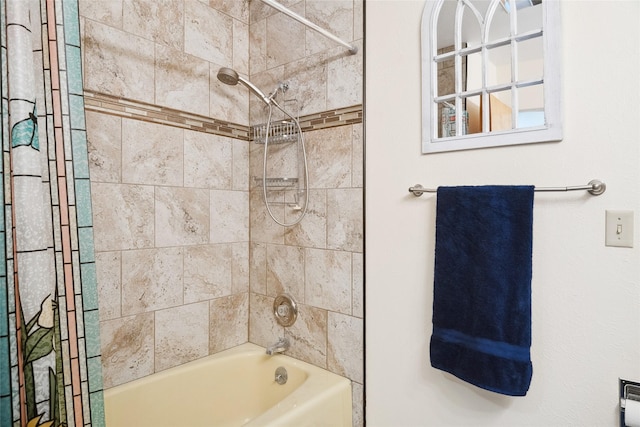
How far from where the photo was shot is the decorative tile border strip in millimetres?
1587

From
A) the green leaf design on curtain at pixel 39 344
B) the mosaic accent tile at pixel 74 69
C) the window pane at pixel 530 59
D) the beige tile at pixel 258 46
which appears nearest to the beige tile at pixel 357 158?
the window pane at pixel 530 59

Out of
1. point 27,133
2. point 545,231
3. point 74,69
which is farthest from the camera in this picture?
point 545,231

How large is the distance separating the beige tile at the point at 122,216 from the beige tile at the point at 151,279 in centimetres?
6

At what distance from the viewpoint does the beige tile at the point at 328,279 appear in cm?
172

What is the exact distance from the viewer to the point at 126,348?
5.48 ft

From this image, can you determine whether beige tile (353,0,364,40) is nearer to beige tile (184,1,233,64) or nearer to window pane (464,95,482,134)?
window pane (464,95,482,134)

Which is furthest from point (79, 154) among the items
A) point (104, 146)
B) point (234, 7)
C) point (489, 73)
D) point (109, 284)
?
point (234, 7)

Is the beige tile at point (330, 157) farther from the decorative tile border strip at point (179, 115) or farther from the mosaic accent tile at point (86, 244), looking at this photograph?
the mosaic accent tile at point (86, 244)

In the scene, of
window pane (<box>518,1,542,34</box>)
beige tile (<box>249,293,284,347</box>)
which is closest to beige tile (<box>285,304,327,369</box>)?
beige tile (<box>249,293,284,347</box>)

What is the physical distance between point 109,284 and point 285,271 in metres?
0.80

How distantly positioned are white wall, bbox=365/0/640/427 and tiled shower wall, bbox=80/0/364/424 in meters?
0.14

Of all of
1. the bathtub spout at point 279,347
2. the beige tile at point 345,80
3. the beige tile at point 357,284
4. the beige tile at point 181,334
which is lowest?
the bathtub spout at point 279,347

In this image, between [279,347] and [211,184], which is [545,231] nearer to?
[279,347]

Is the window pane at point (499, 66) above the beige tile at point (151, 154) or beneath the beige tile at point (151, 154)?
above
